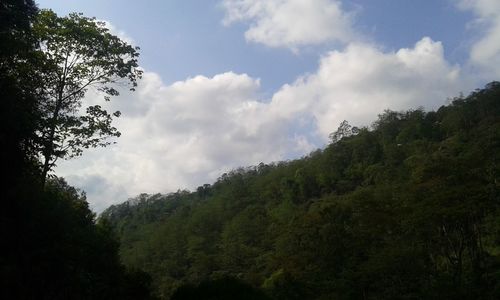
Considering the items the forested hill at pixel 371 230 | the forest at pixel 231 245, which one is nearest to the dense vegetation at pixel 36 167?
the forest at pixel 231 245

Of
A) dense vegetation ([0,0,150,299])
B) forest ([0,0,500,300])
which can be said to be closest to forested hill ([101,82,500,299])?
forest ([0,0,500,300])

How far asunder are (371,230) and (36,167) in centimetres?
1727

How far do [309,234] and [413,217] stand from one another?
5.22m

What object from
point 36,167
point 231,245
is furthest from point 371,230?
point 231,245

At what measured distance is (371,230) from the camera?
24969 mm

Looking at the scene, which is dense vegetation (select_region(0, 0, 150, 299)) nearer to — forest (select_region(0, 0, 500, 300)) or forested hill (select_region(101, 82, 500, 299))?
forest (select_region(0, 0, 500, 300))

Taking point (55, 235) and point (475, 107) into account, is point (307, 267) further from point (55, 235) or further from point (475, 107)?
point (475, 107)

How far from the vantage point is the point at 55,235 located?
11.3 m

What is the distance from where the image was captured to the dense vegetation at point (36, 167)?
35.0 ft

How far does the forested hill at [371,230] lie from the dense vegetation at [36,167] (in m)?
3.02

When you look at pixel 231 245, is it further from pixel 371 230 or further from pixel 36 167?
pixel 36 167

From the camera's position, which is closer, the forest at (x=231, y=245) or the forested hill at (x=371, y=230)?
the forest at (x=231, y=245)

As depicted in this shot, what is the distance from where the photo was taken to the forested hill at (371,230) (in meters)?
22.0

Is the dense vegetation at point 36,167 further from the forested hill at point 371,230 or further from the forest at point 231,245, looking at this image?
the forested hill at point 371,230
